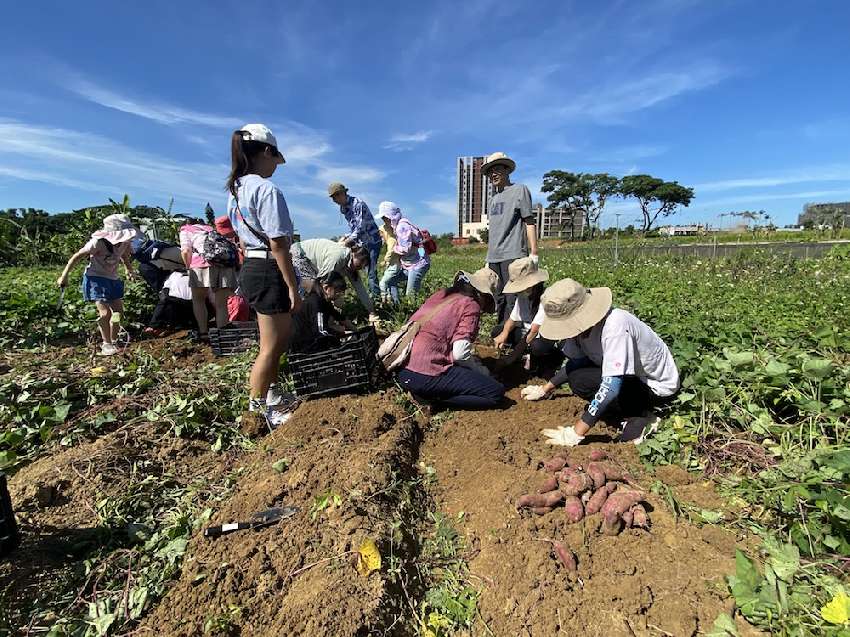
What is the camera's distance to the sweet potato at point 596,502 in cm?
193

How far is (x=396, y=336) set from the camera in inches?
126

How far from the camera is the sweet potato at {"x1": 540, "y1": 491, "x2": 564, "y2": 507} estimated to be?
1975 mm

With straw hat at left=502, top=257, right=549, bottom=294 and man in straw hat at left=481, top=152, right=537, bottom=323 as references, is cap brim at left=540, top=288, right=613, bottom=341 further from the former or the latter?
man in straw hat at left=481, top=152, right=537, bottom=323

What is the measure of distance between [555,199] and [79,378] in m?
45.6

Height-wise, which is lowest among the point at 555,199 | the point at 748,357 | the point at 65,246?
the point at 748,357

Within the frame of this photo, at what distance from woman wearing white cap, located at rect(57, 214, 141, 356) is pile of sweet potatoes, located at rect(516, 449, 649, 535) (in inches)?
170

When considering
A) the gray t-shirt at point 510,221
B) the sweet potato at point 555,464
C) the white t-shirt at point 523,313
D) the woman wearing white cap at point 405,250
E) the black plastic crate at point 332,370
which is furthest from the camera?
the woman wearing white cap at point 405,250

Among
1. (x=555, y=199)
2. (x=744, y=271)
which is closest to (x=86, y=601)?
(x=744, y=271)

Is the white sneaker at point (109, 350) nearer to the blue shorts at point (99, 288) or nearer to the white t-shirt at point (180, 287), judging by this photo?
the blue shorts at point (99, 288)

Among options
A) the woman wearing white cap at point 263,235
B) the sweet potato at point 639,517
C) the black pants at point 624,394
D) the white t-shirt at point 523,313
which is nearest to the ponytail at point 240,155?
the woman wearing white cap at point 263,235

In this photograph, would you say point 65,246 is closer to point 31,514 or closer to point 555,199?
point 31,514

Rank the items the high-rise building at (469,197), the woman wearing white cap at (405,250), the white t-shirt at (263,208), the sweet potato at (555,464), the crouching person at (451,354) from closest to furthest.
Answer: the sweet potato at (555,464) → the white t-shirt at (263,208) → the crouching person at (451,354) → the woman wearing white cap at (405,250) → the high-rise building at (469,197)

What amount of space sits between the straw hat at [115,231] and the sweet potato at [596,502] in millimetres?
4695

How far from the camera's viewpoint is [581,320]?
239 cm
